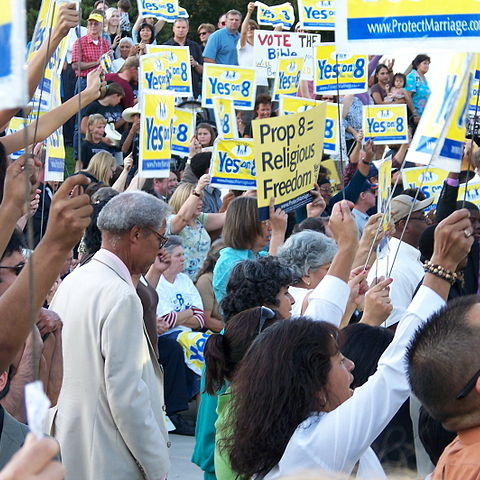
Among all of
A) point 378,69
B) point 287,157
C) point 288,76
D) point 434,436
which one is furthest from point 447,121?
point 378,69

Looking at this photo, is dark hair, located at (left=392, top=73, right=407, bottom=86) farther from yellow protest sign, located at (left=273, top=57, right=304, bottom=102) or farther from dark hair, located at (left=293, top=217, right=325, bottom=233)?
dark hair, located at (left=293, top=217, right=325, bottom=233)

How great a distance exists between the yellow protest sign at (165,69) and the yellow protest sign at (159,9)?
10.7 ft

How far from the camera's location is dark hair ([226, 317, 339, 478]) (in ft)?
9.82

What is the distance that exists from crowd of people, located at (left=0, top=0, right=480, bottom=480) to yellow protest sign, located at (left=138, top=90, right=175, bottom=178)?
49 cm

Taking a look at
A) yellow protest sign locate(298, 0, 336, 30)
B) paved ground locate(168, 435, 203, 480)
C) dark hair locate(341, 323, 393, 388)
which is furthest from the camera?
yellow protest sign locate(298, 0, 336, 30)

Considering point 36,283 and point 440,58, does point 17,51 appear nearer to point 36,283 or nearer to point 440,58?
point 36,283

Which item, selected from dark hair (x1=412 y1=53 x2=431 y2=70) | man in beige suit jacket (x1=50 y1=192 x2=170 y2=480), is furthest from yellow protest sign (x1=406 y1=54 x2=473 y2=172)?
dark hair (x1=412 y1=53 x2=431 y2=70)

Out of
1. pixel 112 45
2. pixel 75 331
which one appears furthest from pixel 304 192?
pixel 112 45

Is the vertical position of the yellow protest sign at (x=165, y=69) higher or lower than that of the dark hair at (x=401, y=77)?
higher

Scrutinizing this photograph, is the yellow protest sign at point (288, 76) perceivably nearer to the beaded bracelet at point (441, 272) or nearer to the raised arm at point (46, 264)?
the beaded bracelet at point (441, 272)

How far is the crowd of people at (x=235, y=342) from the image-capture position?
272 cm

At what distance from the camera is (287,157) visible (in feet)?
21.8

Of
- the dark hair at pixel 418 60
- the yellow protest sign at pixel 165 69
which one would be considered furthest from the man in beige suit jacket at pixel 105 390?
the dark hair at pixel 418 60

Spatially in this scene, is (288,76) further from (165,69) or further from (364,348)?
(364,348)
